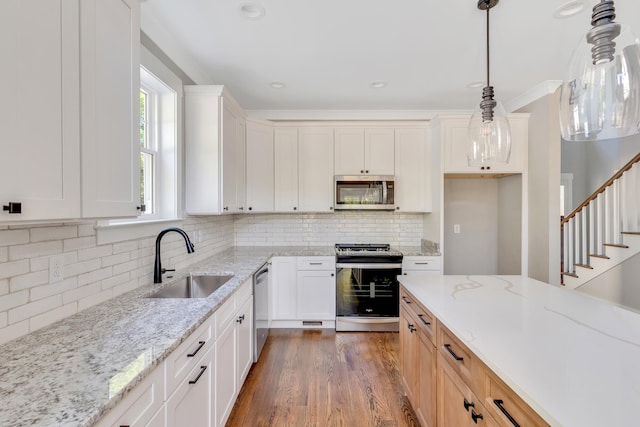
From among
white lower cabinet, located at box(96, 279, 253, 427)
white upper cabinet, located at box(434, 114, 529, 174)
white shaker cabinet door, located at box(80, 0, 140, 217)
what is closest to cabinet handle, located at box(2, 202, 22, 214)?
white shaker cabinet door, located at box(80, 0, 140, 217)

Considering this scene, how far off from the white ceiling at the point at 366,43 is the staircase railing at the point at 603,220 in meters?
1.56

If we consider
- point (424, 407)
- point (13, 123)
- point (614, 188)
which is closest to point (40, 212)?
point (13, 123)

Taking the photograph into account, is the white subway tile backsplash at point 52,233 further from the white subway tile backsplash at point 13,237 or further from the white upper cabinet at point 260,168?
the white upper cabinet at point 260,168

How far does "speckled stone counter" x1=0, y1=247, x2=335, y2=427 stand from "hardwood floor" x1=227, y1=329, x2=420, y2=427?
1.04m

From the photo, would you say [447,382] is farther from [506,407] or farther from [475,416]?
[506,407]

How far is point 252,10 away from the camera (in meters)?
1.92

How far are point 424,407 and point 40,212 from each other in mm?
1995

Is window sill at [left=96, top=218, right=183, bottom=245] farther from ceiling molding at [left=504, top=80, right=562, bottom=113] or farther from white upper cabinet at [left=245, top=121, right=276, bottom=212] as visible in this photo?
ceiling molding at [left=504, top=80, right=562, bottom=113]

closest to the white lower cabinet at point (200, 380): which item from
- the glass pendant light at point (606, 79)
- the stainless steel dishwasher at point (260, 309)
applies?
the stainless steel dishwasher at point (260, 309)

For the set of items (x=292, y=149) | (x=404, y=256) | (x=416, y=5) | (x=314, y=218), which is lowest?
(x=404, y=256)

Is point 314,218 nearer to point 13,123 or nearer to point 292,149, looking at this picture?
point 292,149

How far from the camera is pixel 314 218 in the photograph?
13.2 feet

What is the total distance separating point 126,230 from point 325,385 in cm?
186

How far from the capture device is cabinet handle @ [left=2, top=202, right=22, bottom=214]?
2.67 feet
